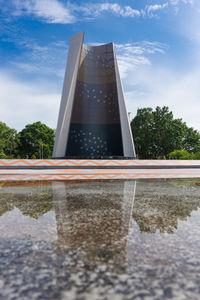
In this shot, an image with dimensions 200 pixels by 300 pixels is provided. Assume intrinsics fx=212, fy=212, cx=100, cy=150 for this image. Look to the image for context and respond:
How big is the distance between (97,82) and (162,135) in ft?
67.1

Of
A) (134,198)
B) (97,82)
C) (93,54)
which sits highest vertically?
(93,54)

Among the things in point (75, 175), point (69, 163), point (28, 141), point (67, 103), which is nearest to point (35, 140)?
point (28, 141)

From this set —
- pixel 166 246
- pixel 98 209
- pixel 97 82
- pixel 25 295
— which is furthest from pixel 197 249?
pixel 97 82

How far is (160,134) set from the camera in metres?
38.6

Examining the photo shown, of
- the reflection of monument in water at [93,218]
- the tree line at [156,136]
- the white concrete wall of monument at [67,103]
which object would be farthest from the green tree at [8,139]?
the reflection of monument in water at [93,218]

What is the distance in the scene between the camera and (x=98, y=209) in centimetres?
356

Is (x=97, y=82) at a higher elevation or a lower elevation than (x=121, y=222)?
higher

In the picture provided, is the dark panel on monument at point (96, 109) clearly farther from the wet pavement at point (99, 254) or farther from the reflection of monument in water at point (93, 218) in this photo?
the wet pavement at point (99, 254)

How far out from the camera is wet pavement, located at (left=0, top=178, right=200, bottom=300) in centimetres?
134

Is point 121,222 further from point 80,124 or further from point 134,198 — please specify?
point 80,124

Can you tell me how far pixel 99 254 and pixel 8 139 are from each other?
47.3 metres

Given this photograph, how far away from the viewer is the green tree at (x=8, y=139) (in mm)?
44659

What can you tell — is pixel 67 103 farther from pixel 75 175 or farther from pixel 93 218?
pixel 93 218

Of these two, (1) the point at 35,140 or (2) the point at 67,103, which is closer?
(2) the point at 67,103
